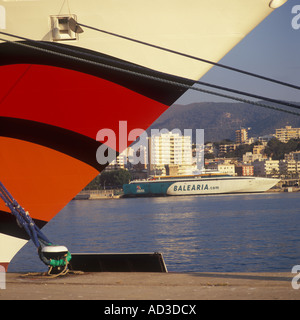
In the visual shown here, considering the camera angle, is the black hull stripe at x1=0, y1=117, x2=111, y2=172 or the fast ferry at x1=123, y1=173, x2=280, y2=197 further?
the fast ferry at x1=123, y1=173, x2=280, y2=197

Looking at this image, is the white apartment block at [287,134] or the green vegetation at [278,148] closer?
the green vegetation at [278,148]

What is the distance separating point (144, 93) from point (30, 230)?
1.71 m

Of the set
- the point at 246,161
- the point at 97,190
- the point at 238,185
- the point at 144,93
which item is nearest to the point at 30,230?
the point at 144,93

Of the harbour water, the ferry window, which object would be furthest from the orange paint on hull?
the harbour water

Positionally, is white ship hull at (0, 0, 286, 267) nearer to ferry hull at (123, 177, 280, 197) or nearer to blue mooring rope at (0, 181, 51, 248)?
blue mooring rope at (0, 181, 51, 248)

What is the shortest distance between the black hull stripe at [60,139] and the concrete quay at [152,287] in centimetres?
112

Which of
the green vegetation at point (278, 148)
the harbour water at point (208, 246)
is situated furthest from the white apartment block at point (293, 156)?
the harbour water at point (208, 246)

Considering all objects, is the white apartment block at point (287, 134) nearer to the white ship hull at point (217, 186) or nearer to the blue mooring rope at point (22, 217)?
the white ship hull at point (217, 186)

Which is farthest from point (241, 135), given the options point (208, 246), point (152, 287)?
point (152, 287)

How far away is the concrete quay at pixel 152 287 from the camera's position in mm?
4152

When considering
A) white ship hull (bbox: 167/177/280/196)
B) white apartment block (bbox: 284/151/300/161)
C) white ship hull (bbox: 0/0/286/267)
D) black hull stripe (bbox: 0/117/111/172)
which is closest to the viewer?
white ship hull (bbox: 0/0/286/267)

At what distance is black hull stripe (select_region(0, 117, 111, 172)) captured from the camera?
5.42 m

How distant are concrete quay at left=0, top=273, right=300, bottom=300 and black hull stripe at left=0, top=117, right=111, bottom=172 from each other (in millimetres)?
1123
